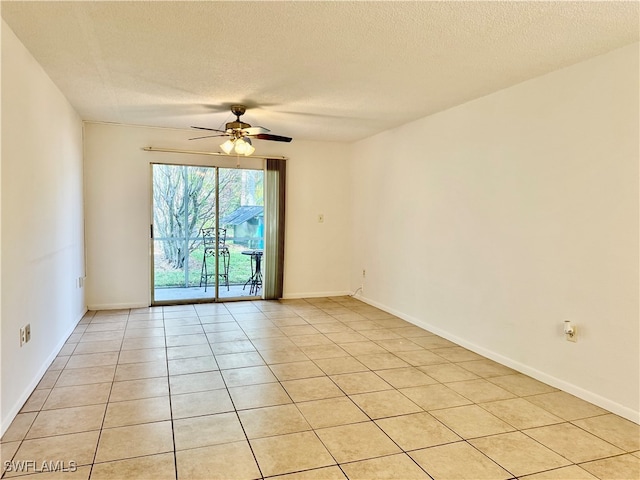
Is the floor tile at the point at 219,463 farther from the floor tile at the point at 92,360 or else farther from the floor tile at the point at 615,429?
the floor tile at the point at 615,429

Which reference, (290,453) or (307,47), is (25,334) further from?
→ (307,47)

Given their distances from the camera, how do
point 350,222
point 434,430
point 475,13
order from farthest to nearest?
point 350,222 < point 434,430 < point 475,13

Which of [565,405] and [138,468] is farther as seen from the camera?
[565,405]

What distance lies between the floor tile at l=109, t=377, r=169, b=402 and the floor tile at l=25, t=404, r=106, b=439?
16 cm

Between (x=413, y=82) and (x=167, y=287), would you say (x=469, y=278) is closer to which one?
(x=413, y=82)

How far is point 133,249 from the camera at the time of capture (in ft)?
17.4

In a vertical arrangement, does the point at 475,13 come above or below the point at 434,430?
above

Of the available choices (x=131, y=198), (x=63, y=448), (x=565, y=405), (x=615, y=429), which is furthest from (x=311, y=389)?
(x=131, y=198)

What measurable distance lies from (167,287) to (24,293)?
3.00 meters

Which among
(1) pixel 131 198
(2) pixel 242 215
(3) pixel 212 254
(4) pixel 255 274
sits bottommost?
(4) pixel 255 274

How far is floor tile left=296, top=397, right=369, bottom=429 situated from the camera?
2.49 metres

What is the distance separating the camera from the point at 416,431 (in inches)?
94.7

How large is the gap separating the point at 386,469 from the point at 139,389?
5.96 feet

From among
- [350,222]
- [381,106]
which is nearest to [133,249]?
[350,222]
